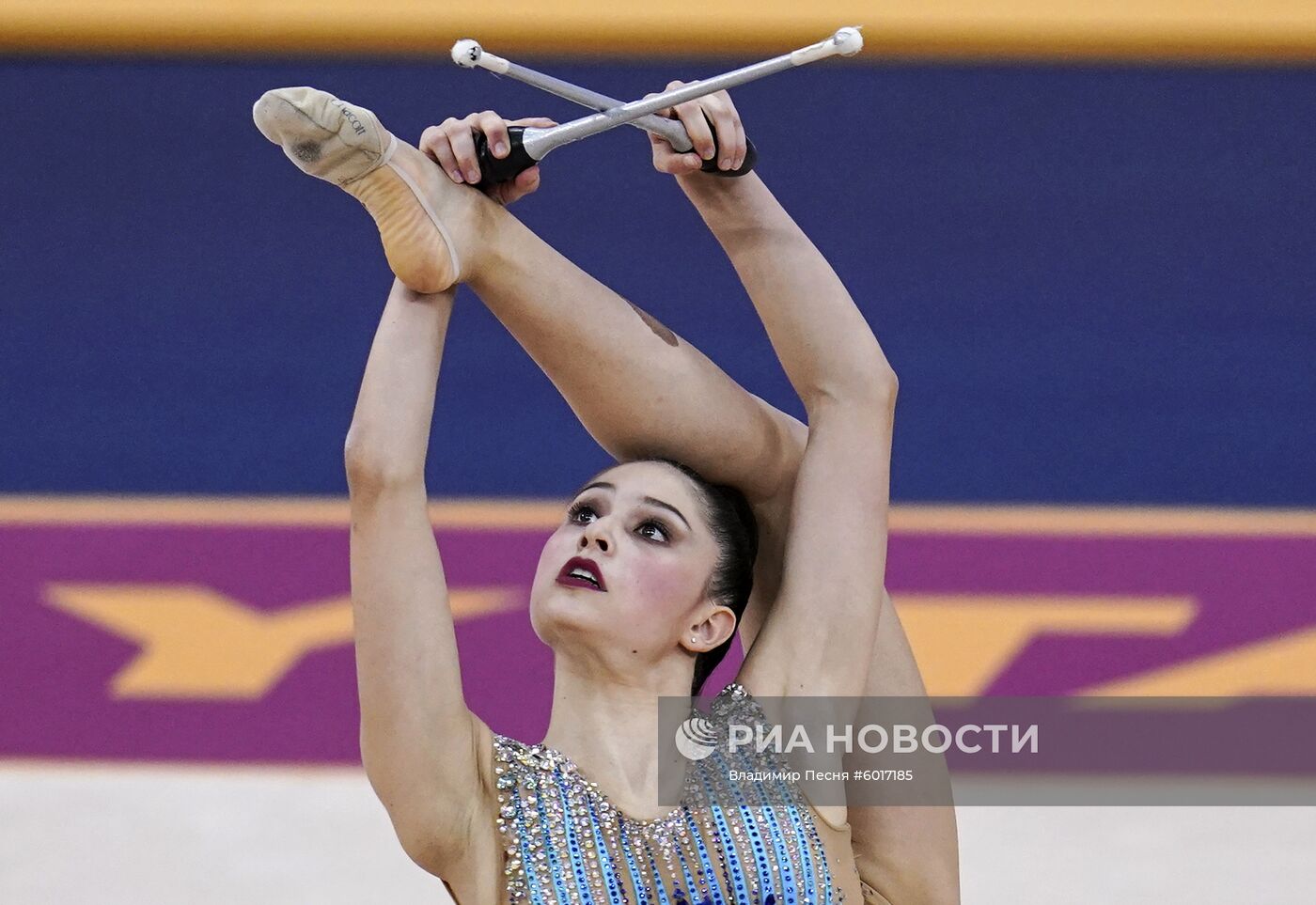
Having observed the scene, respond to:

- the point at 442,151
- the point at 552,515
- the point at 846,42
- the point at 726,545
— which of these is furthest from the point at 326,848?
the point at 846,42

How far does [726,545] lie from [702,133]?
317 mm

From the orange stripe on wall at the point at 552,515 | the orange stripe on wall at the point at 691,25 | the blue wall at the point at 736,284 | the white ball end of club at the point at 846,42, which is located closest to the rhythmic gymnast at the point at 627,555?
the white ball end of club at the point at 846,42

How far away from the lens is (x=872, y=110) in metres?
2.95

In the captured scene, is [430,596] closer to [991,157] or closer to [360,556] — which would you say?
[360,556]

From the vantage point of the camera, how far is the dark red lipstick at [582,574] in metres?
1.35

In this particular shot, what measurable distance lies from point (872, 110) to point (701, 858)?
186cm

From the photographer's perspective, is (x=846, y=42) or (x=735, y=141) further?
(x=735, y=141)

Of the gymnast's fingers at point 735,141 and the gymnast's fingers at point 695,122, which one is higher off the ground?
the gymnast's fingers at point 735,141

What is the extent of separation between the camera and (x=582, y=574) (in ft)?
4.43

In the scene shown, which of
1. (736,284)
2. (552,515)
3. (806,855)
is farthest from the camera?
(736,284)

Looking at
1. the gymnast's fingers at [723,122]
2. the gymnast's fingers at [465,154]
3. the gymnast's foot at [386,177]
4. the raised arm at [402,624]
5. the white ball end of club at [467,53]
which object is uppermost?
the gymnast's fingers at [723,122]

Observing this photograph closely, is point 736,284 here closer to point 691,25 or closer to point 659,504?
point 691,25

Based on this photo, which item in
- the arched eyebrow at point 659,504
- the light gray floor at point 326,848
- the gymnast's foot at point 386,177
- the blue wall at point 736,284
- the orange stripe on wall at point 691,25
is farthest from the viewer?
the orange stripe on wall at point 691,25

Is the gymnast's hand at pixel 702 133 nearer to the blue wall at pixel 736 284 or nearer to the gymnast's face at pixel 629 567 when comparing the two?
the gymnast's face at pixel 629 567
